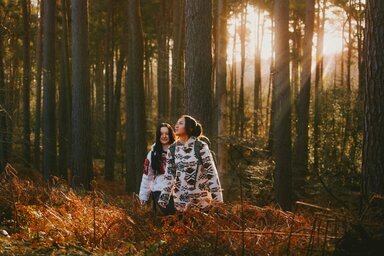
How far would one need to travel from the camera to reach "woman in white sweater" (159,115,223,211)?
6.21 meters

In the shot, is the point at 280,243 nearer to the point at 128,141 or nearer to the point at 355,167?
the point at 355,167

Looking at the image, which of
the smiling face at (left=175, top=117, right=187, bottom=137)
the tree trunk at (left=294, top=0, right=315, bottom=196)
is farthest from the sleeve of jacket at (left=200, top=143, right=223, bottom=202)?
the tree trunk at (left=294, top=0, right=315, bottom=196)

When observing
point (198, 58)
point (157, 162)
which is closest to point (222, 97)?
point (198, 58)

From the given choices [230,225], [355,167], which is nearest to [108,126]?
[355,167]

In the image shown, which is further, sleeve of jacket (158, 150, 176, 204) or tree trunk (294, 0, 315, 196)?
tree trunk (294, 0, 315, 196)

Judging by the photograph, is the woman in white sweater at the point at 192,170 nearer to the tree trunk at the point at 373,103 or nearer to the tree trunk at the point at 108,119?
the tree trunk at the point at 373,103

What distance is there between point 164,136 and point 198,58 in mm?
2608

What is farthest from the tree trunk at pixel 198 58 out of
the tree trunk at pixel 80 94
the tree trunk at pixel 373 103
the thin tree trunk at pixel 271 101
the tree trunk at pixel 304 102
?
the tree trunk at pixel 304 102

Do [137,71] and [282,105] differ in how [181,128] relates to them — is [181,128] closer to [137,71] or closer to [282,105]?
[282,105]

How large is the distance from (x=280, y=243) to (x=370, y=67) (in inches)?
91.1

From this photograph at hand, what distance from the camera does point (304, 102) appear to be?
20688mm

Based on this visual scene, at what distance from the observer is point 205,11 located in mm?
9469

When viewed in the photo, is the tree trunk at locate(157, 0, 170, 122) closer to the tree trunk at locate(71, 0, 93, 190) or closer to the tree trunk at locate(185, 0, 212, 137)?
the tree trunk at locate(71, 0, 93, 190)

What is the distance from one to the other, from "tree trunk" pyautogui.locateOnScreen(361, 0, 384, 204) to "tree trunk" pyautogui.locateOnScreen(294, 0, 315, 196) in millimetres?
14261
